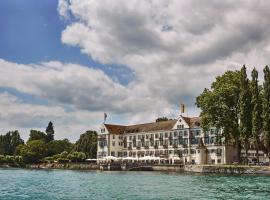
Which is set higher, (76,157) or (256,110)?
(256,110)

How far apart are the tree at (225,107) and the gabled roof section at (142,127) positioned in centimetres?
3184

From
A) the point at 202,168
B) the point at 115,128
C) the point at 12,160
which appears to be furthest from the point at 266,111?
the point at 12,160

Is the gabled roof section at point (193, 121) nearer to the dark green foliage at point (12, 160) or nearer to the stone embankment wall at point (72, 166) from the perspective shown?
the stone embankment wall at point (72, 166)

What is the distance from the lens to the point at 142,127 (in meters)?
125

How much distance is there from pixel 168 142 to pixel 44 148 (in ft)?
154

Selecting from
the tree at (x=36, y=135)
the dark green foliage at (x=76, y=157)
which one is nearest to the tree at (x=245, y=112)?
the dark green foliage at (x=76, y=157)

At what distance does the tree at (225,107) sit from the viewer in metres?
81.2

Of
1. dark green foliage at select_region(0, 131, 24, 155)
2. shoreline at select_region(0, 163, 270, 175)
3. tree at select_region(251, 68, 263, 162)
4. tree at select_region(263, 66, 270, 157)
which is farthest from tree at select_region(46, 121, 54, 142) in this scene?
tree at select_region(263, 66, 270, 157)

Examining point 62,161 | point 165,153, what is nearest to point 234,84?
point 165,153

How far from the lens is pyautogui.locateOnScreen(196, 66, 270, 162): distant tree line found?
72.4 meters

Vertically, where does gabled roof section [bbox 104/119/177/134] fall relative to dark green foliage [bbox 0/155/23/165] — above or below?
above

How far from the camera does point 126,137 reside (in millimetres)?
127375

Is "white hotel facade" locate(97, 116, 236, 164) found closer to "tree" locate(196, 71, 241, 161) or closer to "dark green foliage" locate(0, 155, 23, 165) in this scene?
"tree" locate(196, 71, 241, 161)

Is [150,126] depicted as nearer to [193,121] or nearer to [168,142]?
[168,142]
